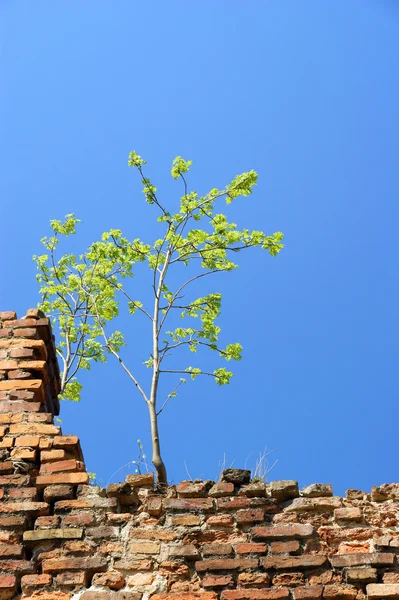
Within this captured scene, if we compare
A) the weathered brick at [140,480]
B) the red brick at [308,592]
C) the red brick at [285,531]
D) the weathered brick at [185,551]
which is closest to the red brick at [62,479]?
the weathered brick at [140,480]

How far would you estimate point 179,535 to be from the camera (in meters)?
4.01

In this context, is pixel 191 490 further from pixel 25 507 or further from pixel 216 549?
pixel 25 507

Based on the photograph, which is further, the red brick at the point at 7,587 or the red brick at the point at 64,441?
the red brick at the point at 64,441

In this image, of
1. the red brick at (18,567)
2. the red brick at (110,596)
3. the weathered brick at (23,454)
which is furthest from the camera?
the weathered brick at (23,454)

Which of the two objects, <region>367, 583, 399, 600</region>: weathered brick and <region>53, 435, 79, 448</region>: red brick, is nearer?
<region>367, 583, 399, 600</region>: weathered brick

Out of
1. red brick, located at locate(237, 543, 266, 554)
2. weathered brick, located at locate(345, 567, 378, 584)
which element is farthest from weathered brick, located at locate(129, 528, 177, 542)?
weathered brick, located at locate(345, 567, 378, 584)

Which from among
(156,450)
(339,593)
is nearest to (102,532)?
(339,593)

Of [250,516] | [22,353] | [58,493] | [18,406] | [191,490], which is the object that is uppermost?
[22,353]

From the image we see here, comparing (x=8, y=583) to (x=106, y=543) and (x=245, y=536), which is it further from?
(x=245, y=536)

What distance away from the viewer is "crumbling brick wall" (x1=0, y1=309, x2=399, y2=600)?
378 cm

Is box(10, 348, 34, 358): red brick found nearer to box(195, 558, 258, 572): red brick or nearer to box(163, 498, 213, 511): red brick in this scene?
box(163, 498, 213, 511): red brick

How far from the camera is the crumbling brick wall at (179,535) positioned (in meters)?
3.78

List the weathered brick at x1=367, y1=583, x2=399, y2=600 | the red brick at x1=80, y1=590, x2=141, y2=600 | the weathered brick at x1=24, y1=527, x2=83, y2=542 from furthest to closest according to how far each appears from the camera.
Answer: the weathered brick at x1=24, y1=527, x2=83, y2=542 < the red brick at x1=80, y1=590, x2=141, y2=600 < the weathered brick at x1=367, y1=583, x2=399, y2=600

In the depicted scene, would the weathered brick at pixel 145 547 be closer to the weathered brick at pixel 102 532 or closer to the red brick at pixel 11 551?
the weathered brick at pixel 102 532
